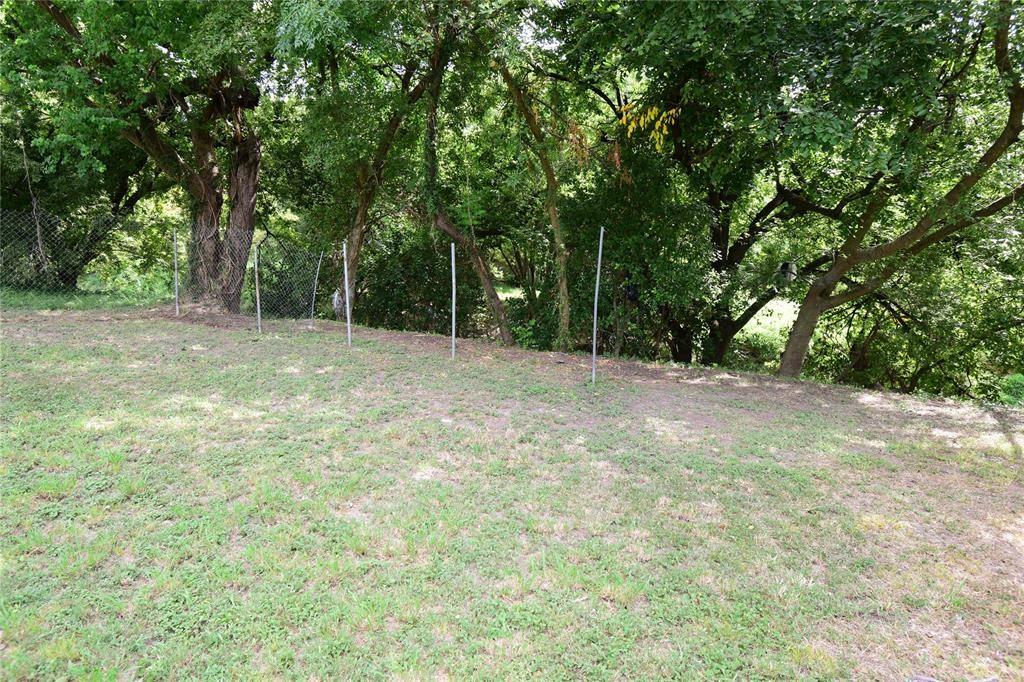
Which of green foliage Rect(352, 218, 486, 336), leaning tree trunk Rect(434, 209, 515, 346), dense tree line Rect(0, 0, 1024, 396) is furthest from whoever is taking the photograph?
green foliage Rect(352, 218, 486, 336)

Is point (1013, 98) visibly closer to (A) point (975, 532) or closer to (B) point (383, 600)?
(A) point (975, 532)

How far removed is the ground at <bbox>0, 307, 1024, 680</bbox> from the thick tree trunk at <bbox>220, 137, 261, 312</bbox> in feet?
13.6

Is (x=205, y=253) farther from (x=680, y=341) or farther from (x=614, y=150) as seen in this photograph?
(x=680, y=341)

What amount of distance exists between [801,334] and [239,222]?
9.45 meters

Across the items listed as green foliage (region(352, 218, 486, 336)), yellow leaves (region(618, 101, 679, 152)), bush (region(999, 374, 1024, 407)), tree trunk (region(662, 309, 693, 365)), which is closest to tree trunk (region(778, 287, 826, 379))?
tree trunk (region(662, 309, 693, 365))

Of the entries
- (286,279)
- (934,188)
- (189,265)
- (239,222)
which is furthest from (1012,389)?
(189,265)

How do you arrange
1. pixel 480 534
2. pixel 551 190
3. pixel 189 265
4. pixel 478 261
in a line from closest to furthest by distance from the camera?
pixel 480 534 < pixel 551 190 < pixel 478 261 < pixel 189 265

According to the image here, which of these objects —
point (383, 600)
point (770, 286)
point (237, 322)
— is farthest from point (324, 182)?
point (383, 600)

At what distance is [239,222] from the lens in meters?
10.0

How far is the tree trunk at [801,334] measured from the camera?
8406mm

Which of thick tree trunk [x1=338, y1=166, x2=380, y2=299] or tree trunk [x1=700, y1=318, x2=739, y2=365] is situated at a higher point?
thick tree trunk [x1=338, y1=166, x2=380, y2=299]

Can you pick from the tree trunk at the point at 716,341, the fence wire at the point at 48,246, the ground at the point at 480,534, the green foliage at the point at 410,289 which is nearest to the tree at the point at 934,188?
the tree trunk at the point at 716,341

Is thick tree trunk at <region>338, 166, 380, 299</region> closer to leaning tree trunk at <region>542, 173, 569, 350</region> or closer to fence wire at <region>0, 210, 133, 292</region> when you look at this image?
leaning tree trunk at <region>542, 173, 569, 350</region>

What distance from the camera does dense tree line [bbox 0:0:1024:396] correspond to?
604 cm
